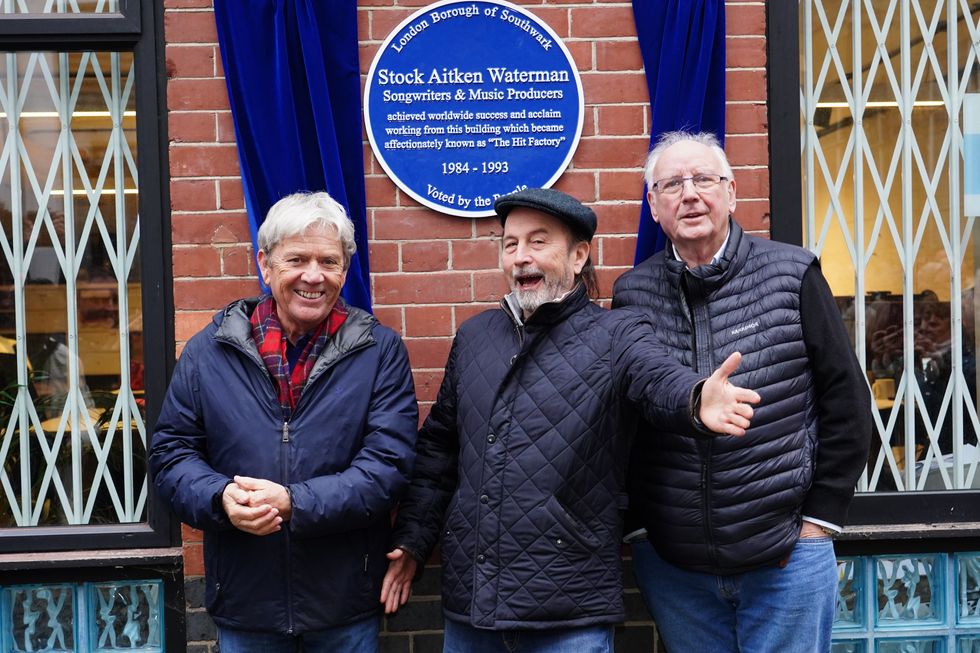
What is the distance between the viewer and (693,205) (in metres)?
2.84

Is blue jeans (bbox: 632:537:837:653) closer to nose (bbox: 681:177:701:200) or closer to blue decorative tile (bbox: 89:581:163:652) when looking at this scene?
nose (bbox: 681:177:701:200)

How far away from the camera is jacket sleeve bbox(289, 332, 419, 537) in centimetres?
258

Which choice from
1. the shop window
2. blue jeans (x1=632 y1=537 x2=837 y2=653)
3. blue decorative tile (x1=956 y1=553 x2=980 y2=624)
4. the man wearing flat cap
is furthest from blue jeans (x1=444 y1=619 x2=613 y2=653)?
the shop window

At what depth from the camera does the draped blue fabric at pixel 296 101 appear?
3.35 meters

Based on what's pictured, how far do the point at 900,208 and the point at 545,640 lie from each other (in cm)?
219

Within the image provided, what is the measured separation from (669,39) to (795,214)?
2.59ft

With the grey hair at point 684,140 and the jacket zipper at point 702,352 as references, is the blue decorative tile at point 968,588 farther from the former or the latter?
the grey hair at point 684,140

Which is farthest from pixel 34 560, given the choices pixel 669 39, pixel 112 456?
pixel 669 39

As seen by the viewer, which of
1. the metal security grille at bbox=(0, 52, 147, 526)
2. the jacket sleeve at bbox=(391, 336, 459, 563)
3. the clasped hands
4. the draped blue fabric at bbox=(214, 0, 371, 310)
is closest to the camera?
the clasped hands

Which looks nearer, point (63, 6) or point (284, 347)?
point (284, 347)

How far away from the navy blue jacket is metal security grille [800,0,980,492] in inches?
74.8

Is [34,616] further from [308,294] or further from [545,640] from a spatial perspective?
[545,640]

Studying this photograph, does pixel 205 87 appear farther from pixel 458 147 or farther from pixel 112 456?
pixel 112 456

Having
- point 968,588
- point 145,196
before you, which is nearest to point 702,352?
point 968,588
